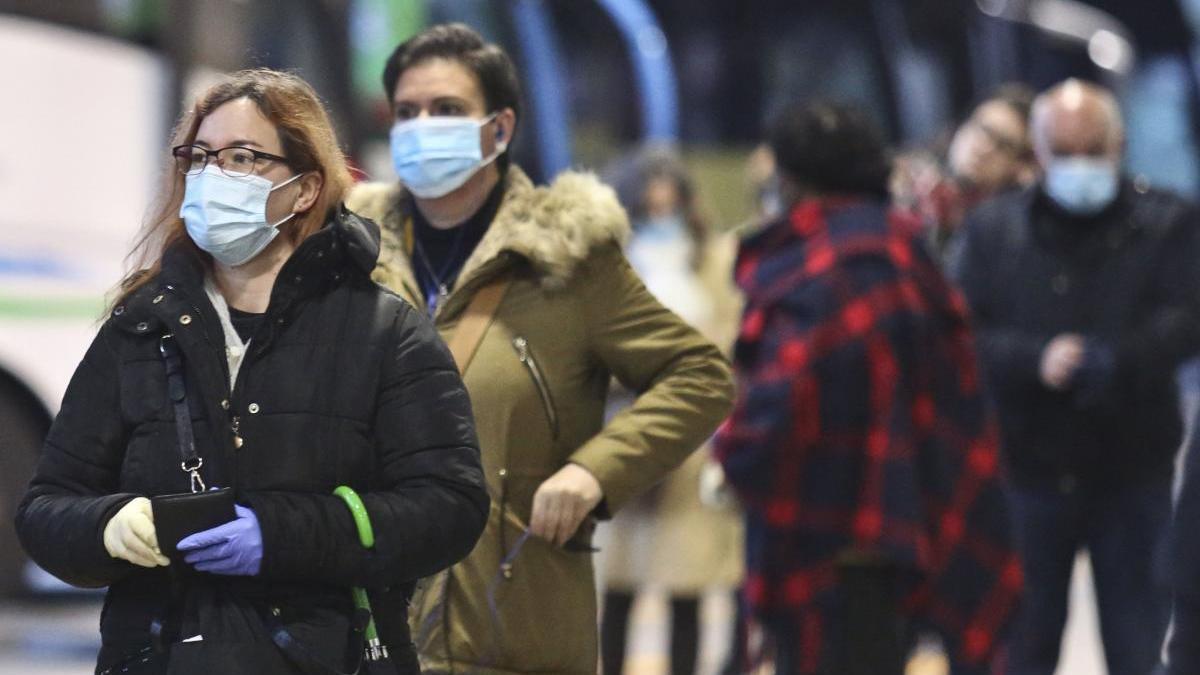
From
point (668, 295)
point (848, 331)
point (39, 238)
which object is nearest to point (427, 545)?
point (848, 331)

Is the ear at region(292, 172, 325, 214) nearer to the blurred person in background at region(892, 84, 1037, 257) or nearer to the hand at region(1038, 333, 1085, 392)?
the hand at region(1038, 333, 1085, 392)

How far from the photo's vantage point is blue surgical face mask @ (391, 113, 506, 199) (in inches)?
163

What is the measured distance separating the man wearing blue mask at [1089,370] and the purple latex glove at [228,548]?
3.23m

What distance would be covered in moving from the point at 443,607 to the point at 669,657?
3077mm

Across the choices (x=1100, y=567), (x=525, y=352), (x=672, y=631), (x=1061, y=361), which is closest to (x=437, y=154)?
(x=525, y=352)

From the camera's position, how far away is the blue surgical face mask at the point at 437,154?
13.5ft

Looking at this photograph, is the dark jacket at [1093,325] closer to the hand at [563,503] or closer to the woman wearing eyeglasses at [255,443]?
the hand at [563,503]

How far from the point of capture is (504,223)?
4086mm

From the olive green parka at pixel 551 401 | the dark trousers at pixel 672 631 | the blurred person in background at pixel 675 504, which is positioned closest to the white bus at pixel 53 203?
the blurred person in background at pixel 675 504

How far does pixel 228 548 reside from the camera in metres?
2.94

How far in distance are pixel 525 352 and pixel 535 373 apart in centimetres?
4

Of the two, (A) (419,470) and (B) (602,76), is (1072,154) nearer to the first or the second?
(A) (419,470)

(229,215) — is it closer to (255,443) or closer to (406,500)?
(255,443)

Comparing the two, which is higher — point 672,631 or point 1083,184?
point 1083,184
